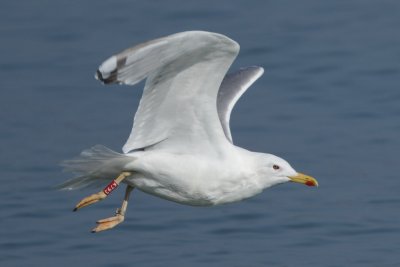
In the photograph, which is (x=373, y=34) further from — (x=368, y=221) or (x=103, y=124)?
(x=368, y=221)

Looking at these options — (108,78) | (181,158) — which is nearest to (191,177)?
(181,158)

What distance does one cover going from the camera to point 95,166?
35.0 ft

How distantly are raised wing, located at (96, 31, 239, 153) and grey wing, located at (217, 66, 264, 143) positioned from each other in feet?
2.57

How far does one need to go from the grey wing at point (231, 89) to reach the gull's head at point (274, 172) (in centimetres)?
63

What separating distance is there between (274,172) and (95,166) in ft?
4.40

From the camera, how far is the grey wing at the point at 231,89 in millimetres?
11656

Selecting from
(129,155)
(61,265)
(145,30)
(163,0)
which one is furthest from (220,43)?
(163,0)

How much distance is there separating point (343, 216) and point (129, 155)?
311 centimetres

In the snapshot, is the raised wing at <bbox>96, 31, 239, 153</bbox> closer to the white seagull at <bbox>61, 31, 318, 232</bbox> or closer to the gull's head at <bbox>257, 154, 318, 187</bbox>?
the white seagull at <bbox>61, 31, 318, 232</bbox>

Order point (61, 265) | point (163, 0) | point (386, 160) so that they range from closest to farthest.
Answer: point (61, 265)
point (386, 160)
point (163, 0)

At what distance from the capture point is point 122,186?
13883 mm

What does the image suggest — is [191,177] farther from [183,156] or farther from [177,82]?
[177,82]

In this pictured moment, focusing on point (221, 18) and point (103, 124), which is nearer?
point (103, 124)

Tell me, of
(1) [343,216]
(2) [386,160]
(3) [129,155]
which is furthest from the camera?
(2) [386,160]
